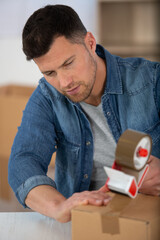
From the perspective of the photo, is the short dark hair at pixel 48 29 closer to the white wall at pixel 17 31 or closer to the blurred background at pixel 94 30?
the blurred background at pixel 94 30

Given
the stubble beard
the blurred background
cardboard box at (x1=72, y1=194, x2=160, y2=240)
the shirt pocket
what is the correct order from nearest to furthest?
cardboard box at (x1=72, y1=194, x2=160, y2=240) → the stubble beard → the shirt pocket → the blurred background

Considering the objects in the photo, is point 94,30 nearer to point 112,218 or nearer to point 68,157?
point 68,157

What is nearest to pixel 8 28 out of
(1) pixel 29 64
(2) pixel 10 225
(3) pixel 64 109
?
(1) pixel 29 64

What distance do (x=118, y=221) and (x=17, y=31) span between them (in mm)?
2738

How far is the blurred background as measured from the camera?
3123mm

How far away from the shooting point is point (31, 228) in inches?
38.1

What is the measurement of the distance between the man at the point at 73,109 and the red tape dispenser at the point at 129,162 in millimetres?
267

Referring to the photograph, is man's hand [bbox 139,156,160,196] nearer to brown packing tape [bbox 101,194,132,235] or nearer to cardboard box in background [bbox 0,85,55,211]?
brown packing tape [bbox 101,194,132,235]

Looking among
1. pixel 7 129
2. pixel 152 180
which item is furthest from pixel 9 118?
pixel 152 180

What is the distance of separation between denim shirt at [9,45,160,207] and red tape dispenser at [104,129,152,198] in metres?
0.42

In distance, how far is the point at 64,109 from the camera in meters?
1.21

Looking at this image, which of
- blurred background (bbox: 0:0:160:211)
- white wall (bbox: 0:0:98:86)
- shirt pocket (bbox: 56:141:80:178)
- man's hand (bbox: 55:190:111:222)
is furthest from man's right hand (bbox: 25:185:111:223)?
white wall (bbox: 0:0:98:86)

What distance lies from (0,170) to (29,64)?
1.06 meters

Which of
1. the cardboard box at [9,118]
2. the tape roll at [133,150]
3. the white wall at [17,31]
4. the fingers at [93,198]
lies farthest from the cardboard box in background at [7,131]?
the tape roll at [133,150]
